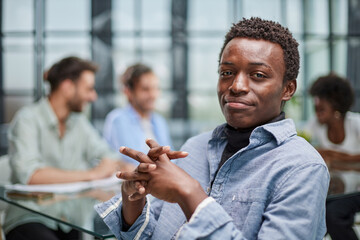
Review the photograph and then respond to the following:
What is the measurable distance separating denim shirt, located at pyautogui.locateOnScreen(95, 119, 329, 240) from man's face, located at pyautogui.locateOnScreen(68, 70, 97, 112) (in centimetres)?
168

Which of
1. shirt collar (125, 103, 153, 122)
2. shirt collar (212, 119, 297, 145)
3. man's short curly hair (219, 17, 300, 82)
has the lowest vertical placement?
shirt collar (125, 103, 153, 122)

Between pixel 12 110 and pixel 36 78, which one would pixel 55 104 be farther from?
pixel 12 110

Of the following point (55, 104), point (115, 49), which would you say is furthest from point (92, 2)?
point (55, 104)

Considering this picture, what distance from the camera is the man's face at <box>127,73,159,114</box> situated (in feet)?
10.9

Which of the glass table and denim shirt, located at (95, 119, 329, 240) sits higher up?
denim shirt, located at (95, 119, 329, 240)

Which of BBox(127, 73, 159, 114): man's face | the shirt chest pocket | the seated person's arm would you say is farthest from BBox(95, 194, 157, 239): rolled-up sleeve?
BBox(127, 73, 159, 114): man's face

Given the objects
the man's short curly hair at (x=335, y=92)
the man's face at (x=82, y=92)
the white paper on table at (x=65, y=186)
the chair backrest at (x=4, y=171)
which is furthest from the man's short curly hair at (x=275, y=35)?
the man's short curly hair at (x=335, y=92)

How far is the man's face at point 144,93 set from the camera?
10.9ft

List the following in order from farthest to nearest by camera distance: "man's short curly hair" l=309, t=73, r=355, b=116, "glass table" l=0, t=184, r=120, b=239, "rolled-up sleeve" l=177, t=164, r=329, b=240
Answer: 1. "man's short curly hair" l=309, t=73, r=355, b=116
2. "glass table" l=0, t=184, r=120, b=239
3. "rolled-up sleeve" l=177, t=164, r=329, b=240

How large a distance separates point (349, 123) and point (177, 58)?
16.2 ft

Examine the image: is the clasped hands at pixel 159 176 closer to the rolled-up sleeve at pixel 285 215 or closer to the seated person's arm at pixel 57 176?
the rolled-up sleeve at pixel 285 215

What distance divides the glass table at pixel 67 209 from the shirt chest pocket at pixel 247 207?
54cm

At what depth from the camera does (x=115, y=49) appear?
25.0 feet

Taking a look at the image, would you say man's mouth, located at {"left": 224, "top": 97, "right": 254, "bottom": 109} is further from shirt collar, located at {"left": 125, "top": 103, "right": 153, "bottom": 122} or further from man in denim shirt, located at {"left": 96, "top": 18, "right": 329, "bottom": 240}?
shirt collar, located at {"left": 125, "top": 103, "right": 153, "bottom": 122}
